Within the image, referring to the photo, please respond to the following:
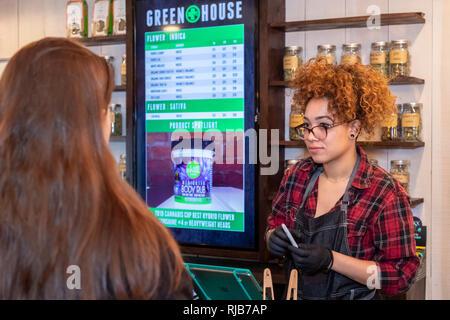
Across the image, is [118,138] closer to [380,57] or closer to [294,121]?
[294,121]

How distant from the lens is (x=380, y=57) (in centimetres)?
257

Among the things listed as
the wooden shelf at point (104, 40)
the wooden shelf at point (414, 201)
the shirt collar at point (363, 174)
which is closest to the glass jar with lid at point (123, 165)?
the wooden shelf at point (104, 40)

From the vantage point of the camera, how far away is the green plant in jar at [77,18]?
3338mm

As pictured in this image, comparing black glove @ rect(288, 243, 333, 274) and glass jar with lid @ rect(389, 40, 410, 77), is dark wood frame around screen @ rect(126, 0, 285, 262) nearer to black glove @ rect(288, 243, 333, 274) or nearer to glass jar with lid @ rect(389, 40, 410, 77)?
glass jar with lid @ rect(389, 40, 410, 77)

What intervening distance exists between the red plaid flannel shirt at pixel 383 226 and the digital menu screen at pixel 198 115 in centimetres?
94

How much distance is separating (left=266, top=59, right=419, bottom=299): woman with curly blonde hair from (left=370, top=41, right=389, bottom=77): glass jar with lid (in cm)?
66

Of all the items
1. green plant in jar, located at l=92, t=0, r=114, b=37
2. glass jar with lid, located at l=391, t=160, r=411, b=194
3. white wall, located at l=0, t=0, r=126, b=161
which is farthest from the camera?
white wall, located at l=0, t=0, r=126, b=161

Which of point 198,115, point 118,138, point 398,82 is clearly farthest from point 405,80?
point 118,138

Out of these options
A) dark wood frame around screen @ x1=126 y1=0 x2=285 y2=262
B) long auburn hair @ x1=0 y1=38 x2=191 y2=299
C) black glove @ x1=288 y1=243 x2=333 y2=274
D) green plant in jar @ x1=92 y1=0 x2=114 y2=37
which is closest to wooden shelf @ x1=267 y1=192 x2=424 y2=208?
dark wood frame around screen @ x1=126 y1=0 x2=285 y2=262

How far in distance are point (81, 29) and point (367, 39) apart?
5.88 ft

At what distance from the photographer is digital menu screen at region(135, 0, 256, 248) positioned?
8.92 feet
